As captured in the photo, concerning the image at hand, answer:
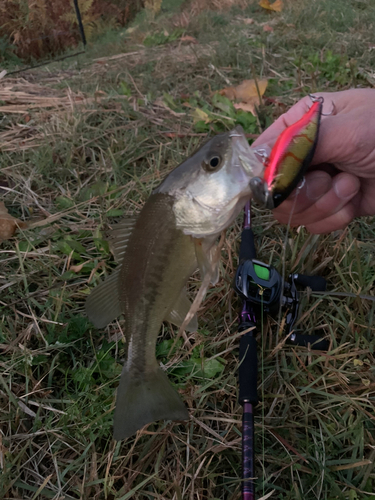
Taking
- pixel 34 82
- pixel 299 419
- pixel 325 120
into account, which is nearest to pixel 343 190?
pixel 325 120

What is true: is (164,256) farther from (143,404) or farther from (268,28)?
(268,28)

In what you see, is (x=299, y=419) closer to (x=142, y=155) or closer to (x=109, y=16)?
(x=142, y=155)

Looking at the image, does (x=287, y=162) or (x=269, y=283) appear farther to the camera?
(x=269, y=283)

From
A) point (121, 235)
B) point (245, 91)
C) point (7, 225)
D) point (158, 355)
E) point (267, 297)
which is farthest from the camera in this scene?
point (245, 91)

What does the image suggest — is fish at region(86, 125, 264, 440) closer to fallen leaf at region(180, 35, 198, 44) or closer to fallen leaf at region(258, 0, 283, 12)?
fallen leaf at region(180, 35, 198, 44)

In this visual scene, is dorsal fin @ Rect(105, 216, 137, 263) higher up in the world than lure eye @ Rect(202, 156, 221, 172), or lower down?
lower down

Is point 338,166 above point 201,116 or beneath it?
above

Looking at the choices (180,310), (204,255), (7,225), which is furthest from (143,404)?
(7,225)

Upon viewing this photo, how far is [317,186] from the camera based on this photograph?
1.69 metres

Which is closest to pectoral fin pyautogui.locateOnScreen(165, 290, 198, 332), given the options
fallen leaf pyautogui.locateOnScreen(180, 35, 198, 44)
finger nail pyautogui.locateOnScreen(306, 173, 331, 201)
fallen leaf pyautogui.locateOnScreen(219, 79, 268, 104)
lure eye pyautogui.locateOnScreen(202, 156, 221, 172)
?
lure eye pyautogui.locateOnScreen(202, 156, 221, 172)

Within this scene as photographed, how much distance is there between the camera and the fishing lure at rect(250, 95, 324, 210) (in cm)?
131

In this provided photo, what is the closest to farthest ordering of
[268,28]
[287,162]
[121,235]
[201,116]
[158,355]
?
[287,162], [121,235], [158,355], [201,116], [268,28]

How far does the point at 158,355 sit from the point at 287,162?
4.36 feet

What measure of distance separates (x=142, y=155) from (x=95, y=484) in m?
2.72
